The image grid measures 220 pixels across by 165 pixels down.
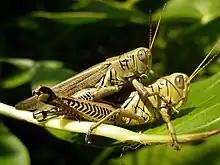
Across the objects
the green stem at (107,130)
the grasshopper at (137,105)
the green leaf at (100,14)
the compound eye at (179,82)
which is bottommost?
the green stem at (107,130)

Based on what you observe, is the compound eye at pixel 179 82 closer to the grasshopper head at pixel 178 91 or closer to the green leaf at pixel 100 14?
the grasshopper head at pixel 178 91

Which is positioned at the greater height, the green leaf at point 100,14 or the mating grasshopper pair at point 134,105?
the green leaf at point 100,14

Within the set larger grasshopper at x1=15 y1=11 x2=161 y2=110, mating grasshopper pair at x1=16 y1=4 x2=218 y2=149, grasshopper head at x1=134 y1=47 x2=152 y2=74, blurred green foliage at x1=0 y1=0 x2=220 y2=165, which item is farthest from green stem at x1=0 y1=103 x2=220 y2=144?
blurred green foliage at x1=0 y1=0 x2=220 y2=165

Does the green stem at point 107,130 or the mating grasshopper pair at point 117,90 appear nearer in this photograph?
the green stem at point 107,130

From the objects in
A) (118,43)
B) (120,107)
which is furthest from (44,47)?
→ (120,107)

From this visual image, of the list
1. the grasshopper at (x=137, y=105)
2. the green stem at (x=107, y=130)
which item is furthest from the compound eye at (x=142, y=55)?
the green stem at (x=107, y=130)

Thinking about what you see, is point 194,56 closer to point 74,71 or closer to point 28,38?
point 74,71
